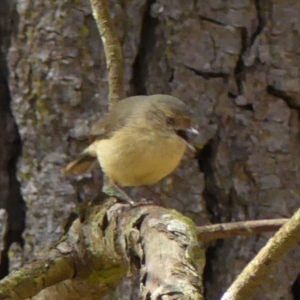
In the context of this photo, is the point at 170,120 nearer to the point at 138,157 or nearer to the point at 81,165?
the point at 138,157

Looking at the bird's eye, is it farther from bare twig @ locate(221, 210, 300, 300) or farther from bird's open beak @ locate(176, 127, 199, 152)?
bare twig @ locate(221, 210, 300, 300)

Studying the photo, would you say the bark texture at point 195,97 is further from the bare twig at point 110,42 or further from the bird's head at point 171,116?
A: the bare twig at point 110,42

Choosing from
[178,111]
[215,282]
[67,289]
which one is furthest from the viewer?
[215,282]

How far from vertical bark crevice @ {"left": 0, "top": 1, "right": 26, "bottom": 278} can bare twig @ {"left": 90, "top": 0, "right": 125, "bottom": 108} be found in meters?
0.39

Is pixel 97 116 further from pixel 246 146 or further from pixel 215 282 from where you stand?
pixel 215 282

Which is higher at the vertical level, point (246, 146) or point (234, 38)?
point (234, 38)

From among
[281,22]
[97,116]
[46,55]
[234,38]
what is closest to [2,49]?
[46,55]

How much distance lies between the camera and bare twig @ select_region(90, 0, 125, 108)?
6.17 ft

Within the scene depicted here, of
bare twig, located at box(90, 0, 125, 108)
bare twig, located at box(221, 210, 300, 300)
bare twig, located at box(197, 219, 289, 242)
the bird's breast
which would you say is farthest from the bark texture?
bare twig, located at box(221, 210, 300, 300)

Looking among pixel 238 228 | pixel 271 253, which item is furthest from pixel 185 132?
pixel 271 253

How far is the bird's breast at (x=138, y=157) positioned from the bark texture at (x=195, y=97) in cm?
14

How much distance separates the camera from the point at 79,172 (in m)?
2.11

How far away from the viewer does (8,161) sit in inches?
86.6

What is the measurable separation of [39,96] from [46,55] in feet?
0.42
